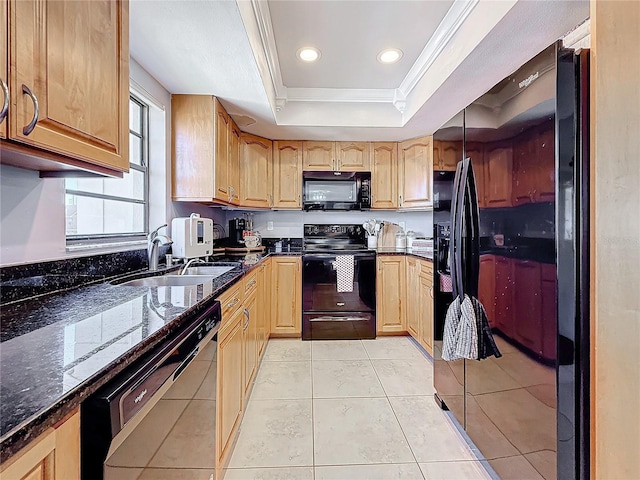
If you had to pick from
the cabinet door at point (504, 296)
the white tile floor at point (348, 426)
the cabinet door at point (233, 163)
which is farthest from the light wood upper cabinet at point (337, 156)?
the cabinet door at point (504, 296)

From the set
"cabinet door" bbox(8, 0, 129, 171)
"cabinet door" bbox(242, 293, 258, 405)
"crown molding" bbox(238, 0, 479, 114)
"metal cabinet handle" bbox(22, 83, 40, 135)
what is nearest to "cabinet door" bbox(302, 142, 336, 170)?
"crown molding" bbox(238, 0, 479, 114)

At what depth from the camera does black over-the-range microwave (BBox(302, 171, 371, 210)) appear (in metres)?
3.48

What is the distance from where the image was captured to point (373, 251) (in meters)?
3.25

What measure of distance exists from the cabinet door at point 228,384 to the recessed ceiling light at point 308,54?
74.4 inches

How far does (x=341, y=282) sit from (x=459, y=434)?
168cm

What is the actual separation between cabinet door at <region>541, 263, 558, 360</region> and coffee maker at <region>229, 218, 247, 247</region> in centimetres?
302

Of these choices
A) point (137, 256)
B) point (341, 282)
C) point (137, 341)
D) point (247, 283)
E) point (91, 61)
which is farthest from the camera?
point (341, 282)

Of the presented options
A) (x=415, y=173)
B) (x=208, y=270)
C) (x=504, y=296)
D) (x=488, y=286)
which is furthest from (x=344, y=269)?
(x=504, y=296)

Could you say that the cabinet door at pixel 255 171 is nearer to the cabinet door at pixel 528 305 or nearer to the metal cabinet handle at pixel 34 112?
the metal cabinet handle at pixel 34 112

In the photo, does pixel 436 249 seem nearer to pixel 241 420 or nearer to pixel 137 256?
pixel 241 420

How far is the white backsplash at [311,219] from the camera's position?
3885mm

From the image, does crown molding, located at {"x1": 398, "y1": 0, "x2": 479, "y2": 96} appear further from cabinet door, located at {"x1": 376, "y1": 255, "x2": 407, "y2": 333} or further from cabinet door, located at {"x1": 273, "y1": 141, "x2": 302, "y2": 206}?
cabinet door, located at {"x1": 376, "y1": 255, "x2": 407, "y2": 333}

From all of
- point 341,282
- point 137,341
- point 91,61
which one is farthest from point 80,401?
point 341,282

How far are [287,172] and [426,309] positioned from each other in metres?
2.03
